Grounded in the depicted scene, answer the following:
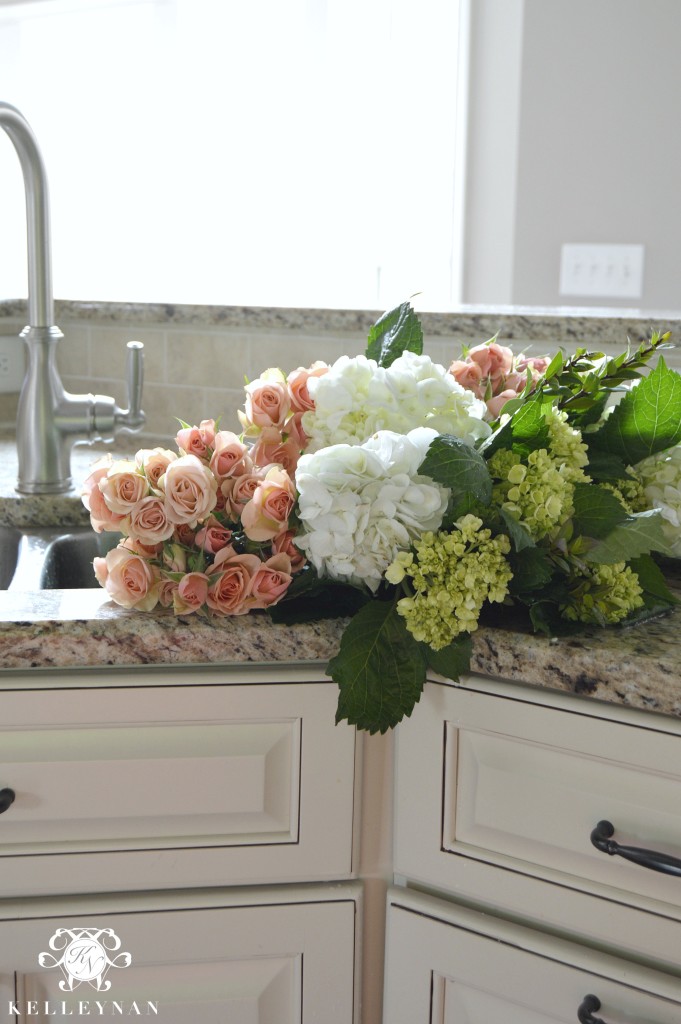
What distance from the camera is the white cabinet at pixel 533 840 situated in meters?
0.67

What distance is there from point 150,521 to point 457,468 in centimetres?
20

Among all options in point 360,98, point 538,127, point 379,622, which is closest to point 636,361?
point 379,622

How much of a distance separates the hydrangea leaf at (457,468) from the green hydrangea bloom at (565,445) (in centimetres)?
6

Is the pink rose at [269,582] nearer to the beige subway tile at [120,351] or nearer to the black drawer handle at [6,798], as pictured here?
the black drawer handle at [6,798]

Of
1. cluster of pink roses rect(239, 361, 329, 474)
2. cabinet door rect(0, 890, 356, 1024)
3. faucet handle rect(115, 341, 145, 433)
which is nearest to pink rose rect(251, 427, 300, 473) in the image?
cluster of pink roses rect(239, 361, 329, 474)

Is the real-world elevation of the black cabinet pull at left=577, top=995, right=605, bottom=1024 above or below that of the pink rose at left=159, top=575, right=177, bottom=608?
below

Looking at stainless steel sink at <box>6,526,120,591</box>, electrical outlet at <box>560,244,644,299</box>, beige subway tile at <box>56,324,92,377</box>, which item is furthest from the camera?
electrical outlet at <box>560,244,644,299</box>

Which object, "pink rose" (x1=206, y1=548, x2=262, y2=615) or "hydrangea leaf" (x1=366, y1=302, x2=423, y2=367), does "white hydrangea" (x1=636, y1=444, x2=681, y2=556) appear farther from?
"pink rose" (x1=206, y1=548, x2=262, y2=615)

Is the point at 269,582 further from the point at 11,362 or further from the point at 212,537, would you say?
the point at 11,362

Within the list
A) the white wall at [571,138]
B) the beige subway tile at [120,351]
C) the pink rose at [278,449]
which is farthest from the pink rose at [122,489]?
the white wall at [571,138]

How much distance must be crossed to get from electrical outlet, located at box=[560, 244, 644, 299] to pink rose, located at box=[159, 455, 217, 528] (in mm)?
2413

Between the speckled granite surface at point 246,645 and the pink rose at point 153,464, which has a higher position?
the pink rose at point 153,464

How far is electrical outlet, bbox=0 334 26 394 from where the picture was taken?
5.17 feet

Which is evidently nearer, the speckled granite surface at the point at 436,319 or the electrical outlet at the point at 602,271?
the speckled granite surface at the point at 436,319
